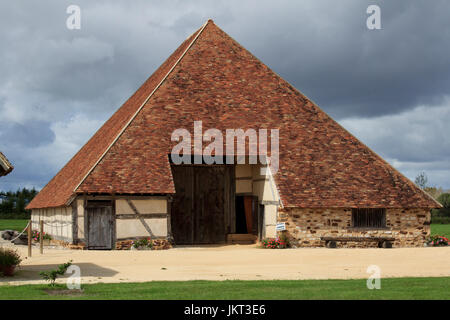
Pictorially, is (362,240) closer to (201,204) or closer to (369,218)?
(369,218)

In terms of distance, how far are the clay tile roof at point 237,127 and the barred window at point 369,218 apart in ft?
1.94

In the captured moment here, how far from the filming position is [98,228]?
79.9 feet

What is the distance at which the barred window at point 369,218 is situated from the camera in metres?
26.1

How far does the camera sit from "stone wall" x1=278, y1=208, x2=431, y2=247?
25.0m

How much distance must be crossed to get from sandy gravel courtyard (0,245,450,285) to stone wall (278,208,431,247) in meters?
2.34

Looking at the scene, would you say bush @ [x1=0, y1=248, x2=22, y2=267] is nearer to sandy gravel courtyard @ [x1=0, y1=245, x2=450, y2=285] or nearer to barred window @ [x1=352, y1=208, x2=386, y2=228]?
sandy gravel courtyard @ [x1=0, y1=245, x2=450, y2=285]

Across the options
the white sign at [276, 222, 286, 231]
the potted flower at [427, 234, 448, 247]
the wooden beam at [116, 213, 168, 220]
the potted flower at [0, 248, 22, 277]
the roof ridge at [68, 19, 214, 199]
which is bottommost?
the potted flower at [427, 234, 448, 247]

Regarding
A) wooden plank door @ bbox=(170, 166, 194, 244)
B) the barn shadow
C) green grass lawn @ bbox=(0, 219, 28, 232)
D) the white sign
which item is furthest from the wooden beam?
green grass lawn @ bbox=(0, 219, 28, 232)
